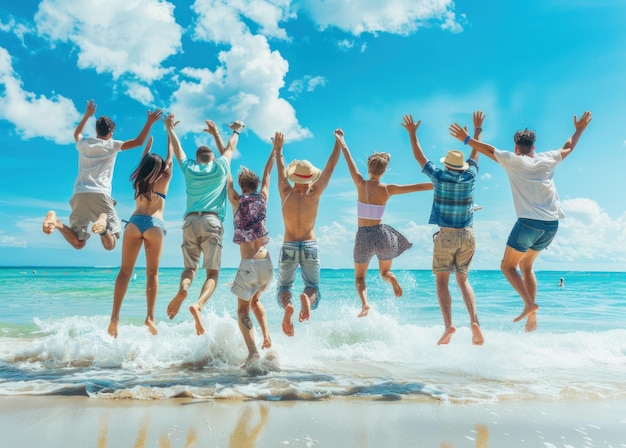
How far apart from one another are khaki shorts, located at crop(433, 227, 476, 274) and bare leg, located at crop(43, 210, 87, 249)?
495 cm

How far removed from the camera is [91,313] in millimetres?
16906

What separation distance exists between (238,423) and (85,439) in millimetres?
1354

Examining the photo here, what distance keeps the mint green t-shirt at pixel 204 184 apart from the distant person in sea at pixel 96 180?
80 centimetres

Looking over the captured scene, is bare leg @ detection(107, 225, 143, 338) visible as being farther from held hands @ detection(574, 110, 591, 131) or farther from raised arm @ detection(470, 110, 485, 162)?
held hands @ detection(574, 110, 591, 131)

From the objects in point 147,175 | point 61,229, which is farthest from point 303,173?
point 61,229

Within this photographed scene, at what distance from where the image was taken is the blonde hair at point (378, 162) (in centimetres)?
708

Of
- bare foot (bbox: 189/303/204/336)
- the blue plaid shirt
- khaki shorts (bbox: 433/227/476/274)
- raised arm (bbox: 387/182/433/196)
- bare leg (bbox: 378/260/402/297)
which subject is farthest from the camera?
bare leg (bbox: 378/260/402/297)

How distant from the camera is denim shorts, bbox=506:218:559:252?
6.65m

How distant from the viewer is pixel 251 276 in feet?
20.9

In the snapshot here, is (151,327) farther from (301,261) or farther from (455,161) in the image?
(455,161)

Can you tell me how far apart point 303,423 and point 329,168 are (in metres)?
3.35

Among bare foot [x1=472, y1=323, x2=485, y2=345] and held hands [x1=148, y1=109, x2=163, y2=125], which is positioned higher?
held hands [x1=148, y1=109, x2=163, y2=125]

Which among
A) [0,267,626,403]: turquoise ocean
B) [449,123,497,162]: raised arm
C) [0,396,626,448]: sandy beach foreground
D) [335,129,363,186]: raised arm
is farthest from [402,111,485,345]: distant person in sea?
[0,396,626,448]: sandy beach foreground

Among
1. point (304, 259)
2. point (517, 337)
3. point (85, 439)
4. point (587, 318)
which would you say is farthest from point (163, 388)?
point (587, 318)
